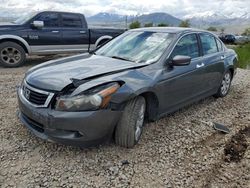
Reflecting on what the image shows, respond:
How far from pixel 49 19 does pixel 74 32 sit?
0.90m

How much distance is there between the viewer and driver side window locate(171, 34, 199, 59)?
166 inches

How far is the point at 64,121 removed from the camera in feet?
9.68

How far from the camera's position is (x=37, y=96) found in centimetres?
315

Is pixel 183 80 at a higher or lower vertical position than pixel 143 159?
higher

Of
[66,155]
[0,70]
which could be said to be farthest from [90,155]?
[0,70]

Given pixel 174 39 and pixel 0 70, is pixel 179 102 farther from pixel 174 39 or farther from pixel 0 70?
pixel 0 70

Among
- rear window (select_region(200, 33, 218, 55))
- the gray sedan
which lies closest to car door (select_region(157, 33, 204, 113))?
the gray sedan

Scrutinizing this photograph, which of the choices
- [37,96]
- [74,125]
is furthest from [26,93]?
[74,125]

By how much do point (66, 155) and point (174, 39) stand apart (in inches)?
93.9

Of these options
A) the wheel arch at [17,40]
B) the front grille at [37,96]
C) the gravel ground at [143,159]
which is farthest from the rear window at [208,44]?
the wheel arch at [17,40]

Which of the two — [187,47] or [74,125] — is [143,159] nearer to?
[74,125]

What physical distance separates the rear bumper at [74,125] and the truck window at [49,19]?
623 cm

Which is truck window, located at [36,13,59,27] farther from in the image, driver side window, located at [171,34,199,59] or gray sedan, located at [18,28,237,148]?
driver side window, located at [171,34,199,59]

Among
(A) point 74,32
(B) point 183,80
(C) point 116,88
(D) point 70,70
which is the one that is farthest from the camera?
(A) point 74,32
